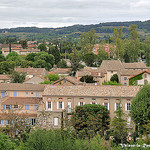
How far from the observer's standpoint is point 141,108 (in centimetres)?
3381

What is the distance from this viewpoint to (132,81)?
59.3m

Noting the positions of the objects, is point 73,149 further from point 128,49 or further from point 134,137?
point 128,49

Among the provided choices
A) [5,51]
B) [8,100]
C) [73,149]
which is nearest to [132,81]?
[8,100]

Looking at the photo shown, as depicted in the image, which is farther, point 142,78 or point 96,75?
point 96,75

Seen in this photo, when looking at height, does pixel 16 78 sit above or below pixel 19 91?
above

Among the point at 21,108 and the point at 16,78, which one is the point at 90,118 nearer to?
the point at 21,108

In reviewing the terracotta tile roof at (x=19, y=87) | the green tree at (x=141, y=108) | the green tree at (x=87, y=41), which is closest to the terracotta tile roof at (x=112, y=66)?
the green tree at (x=87, y=41)

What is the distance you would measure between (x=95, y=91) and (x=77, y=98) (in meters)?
2.58

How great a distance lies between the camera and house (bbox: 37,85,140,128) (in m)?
37.9

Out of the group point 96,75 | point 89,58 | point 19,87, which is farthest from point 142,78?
point 89,58

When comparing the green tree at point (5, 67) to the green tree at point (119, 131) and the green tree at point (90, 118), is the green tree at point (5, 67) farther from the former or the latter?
the green tree at point (119, 131)

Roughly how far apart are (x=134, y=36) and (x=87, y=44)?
15.8 m

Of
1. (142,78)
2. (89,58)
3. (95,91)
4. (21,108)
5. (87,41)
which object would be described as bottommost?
(21,108)

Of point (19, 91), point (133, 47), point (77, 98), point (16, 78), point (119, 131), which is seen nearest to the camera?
point (119, 131)
